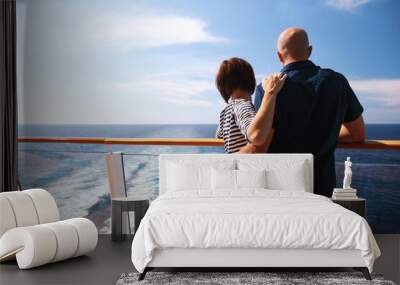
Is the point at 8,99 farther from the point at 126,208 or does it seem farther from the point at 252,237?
the point at 252,237

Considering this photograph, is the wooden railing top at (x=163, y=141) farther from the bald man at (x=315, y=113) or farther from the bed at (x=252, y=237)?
the bed at (x=252, y=237)

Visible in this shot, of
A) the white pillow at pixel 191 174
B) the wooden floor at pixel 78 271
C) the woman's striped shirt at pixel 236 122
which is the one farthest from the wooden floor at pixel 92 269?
the woman's striped shirt at pixel 236 122

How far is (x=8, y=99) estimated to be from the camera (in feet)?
21.9

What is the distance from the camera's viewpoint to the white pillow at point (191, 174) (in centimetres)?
573

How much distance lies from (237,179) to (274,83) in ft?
3.81

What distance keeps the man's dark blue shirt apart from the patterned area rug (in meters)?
1.84

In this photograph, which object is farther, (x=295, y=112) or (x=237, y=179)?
(x=295, y=112)

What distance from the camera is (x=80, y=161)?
6.83m

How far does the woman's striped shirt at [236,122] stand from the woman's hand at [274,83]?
0.23 metres

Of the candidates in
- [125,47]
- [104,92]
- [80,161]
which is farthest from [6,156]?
[125,47]

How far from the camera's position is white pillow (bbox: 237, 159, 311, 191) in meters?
5.71

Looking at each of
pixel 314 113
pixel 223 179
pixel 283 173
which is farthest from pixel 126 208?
pixel 314 113

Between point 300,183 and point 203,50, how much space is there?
73.3 inches

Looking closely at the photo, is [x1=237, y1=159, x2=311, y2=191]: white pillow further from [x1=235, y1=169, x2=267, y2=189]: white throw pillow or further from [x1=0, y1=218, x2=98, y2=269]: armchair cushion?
[x1=0, y1=218, x2=98, y2=269]: armchair cushion
